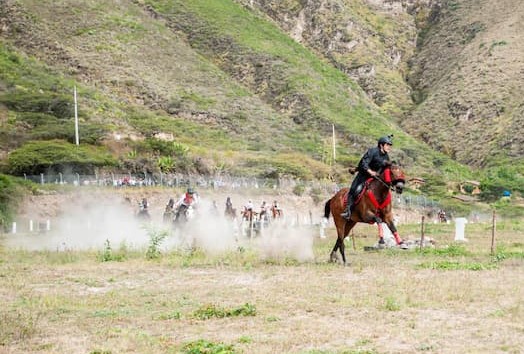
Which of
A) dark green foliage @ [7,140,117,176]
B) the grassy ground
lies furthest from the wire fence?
the grassy ground

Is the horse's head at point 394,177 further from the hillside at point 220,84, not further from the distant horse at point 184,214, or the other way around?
the hillside at point 220,84

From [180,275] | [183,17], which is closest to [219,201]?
[180,275]

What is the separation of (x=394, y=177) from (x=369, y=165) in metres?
0.59

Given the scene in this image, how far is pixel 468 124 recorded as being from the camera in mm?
98875

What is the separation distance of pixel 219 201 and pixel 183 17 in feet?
220

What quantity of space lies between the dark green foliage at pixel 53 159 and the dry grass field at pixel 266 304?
3550 centimetres

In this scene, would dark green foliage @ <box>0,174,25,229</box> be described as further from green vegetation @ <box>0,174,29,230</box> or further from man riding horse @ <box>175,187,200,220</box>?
man riding horse @ <box>175,187,200,220</box>

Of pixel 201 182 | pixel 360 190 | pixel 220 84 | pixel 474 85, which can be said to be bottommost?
pixel 201 182

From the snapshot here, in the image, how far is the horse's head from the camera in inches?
672

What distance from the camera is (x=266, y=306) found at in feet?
38.6

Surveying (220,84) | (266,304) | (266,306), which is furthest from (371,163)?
(220,84)

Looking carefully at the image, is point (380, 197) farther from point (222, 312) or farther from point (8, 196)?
point (8, 196)

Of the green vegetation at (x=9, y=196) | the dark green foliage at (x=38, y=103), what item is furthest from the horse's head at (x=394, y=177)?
the dark green foliage at (x=38, y=103)

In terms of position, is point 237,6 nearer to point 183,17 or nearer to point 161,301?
point 183,17
